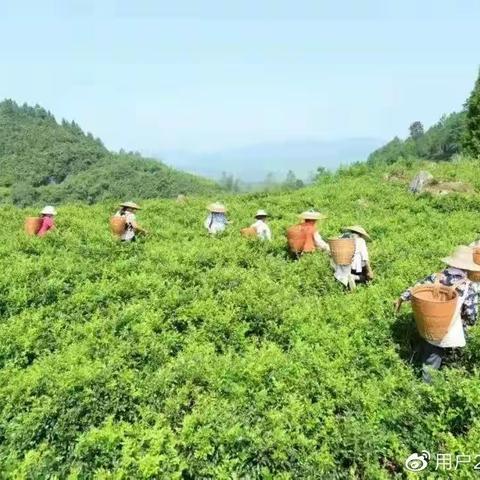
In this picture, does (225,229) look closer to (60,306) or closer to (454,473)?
(60,306)

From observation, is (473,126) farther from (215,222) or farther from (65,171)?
(65,171)

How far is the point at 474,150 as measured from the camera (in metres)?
37.6

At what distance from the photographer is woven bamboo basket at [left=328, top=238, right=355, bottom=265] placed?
9.18 metres

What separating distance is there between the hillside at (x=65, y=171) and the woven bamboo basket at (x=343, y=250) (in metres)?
83.2

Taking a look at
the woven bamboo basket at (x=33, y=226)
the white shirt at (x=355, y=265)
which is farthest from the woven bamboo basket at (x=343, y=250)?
the woven bamboo basket at (x=33, y=226)

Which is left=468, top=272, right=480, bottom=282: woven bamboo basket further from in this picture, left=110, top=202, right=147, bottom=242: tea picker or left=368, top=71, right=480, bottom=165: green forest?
left=368, top=71, right=480, bottom=165: green forest

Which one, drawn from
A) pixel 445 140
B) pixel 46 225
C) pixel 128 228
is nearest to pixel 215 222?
pixel 128 228

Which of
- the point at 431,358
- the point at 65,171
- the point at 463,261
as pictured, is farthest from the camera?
the point at 65,171

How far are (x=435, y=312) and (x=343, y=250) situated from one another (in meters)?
3.10

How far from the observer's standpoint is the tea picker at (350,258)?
30.2 feet

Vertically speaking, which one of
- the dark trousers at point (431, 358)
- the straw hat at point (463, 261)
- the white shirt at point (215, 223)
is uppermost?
the straw hat at point (463, 261)

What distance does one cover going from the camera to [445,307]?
617cm

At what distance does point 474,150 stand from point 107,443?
38114mm

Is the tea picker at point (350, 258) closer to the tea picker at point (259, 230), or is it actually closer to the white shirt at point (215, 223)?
the tea picker at point (259, 230)
